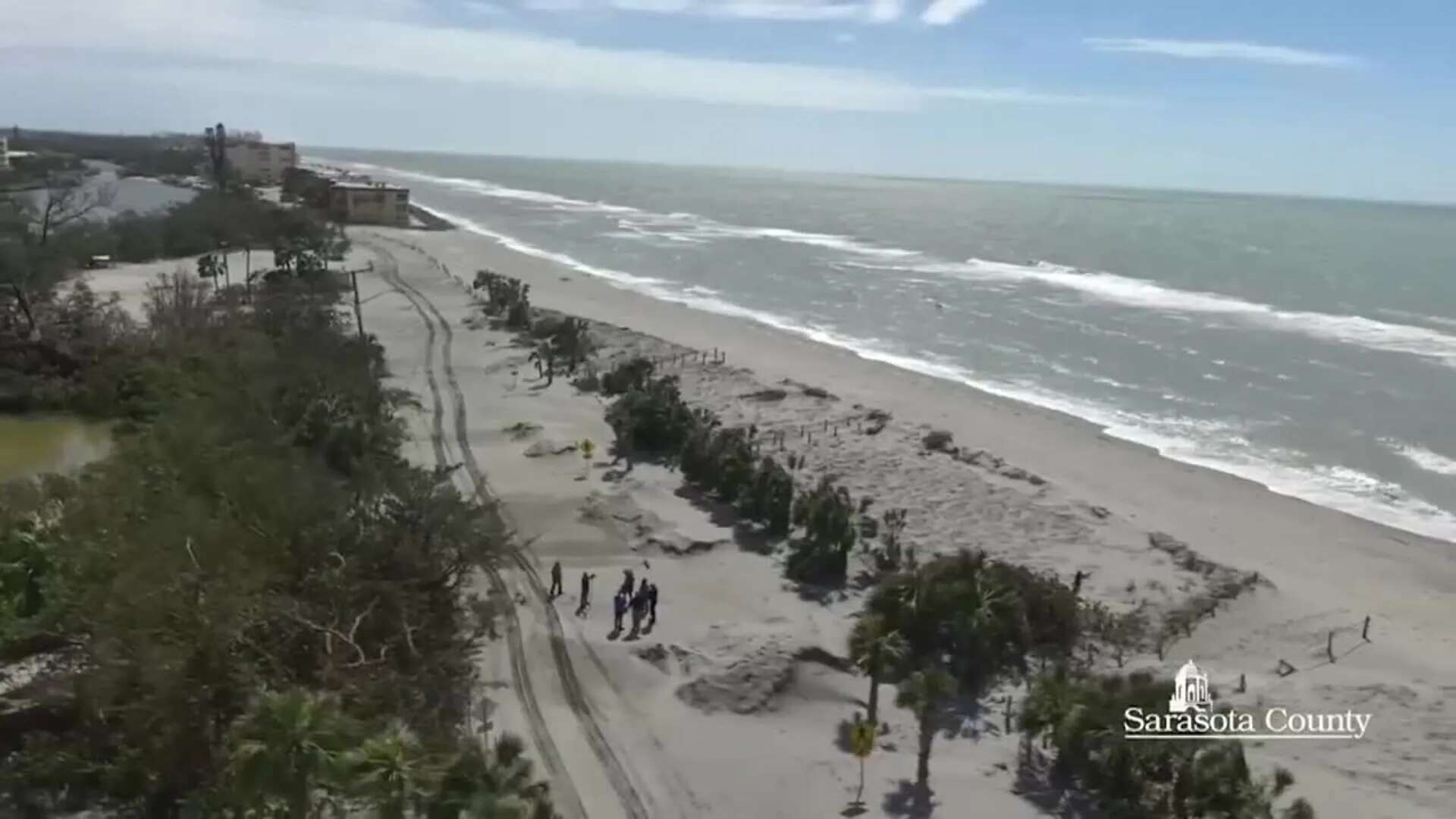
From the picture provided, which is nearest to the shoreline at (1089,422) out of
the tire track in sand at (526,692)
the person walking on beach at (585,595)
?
the person walking on beach at (585,595)

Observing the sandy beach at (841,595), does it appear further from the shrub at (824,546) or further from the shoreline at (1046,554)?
the shrub at (824,546)

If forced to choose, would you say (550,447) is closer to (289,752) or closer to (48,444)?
(48,444)

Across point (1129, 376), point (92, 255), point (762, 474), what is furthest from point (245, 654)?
point (92, 255)

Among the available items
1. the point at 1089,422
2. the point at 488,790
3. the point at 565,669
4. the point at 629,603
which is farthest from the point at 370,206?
the point at 488,790

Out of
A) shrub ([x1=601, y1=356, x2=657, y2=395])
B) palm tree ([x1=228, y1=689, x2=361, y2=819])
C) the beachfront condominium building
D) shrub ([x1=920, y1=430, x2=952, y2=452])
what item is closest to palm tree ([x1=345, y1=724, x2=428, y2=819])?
palm tree ([x1=228, y1=689, x2=361, y2=819])

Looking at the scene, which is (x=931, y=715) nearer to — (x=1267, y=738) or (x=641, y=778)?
(x=641, y=778)

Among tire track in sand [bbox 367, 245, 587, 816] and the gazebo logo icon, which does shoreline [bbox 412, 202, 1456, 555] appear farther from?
tire track in sand [bbox 367, 245, 587, 816]
